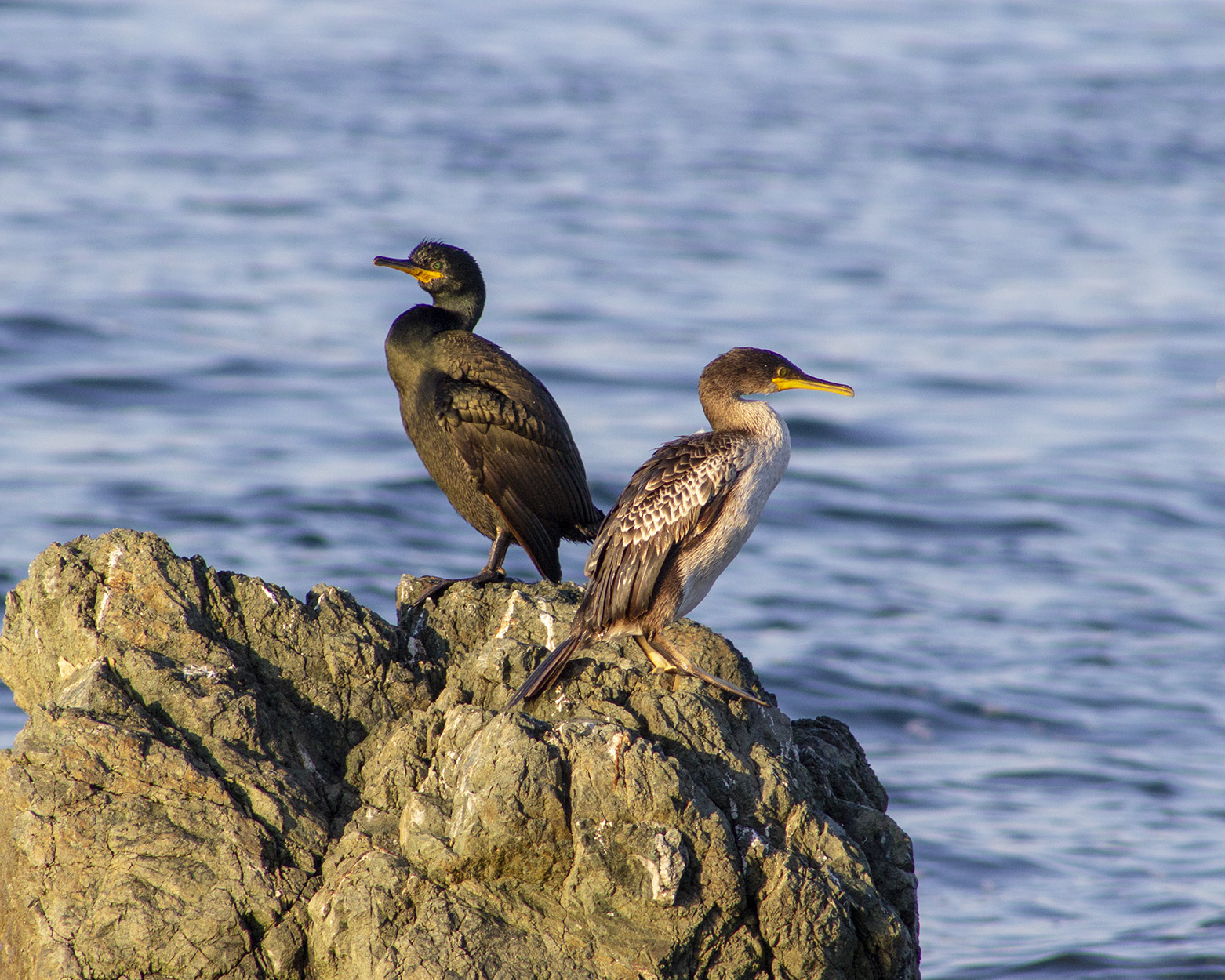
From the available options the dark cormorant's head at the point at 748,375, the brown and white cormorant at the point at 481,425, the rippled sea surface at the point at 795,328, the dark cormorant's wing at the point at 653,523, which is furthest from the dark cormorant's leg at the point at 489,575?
the rippled sea surface at the point at 795,328

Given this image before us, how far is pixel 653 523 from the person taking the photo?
16.6 feet

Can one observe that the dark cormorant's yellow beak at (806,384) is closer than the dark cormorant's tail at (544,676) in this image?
No

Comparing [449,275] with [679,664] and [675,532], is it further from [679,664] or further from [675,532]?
[679,664]

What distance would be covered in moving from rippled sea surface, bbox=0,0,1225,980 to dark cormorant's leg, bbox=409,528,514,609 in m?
2.69

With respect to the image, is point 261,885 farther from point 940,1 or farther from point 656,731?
point 940,1

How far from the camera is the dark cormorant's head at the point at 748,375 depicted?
5488mm

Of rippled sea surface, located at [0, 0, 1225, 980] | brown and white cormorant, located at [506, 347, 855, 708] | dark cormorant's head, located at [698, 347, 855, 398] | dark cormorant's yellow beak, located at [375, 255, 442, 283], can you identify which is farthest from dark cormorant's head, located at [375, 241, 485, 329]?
rippled sea surface, located at [0, 0, 1225, 980]

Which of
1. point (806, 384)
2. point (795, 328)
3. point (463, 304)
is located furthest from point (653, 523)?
point (795, 328)

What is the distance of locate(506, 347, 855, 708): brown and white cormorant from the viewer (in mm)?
4965

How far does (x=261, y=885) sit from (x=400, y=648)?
119 centimetres

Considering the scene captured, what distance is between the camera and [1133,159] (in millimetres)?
28750

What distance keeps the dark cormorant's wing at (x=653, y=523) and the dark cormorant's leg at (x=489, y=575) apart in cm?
59

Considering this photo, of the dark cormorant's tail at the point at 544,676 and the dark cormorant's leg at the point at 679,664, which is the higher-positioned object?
the dark cormorant's tail at the point at 544,676

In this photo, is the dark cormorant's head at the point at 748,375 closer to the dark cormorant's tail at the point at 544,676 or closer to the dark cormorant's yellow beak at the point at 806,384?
the dark cormorant's yellow beak at the point at 806,384
